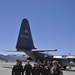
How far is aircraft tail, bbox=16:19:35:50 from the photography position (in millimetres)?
36644

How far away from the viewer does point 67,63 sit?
40875mm

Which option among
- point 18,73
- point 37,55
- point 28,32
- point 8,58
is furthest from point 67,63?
point 8,58

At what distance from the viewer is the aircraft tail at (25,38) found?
120ft

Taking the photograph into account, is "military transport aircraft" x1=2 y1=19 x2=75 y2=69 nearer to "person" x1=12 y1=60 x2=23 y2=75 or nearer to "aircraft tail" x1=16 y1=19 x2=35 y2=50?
"aircraft tail" x1=16 y1=19 x2=35 y2=50

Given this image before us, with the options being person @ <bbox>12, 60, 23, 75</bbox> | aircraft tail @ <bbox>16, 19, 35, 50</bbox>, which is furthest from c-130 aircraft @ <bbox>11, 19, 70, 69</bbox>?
person @ <bbox>12, 60, 23, 75</bbox>

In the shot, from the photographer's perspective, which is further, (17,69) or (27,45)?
(27,45)

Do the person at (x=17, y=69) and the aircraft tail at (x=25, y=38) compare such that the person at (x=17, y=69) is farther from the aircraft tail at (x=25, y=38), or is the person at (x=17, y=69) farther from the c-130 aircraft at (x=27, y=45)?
the aircraft tail at (x=25, y=38)

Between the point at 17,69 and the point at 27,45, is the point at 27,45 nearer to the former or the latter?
the point at 27,45

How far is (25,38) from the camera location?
38000mm

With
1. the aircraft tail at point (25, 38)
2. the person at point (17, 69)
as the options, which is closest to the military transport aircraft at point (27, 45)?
the aircraft tail at point (25, 38)

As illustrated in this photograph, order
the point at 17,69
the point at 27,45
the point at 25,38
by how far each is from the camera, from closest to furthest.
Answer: the point at 17,69, the point at 25,38, the point at 27,45

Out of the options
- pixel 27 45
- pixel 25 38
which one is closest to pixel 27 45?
pixel 27 45

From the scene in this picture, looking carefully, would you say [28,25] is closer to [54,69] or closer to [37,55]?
[37,55]

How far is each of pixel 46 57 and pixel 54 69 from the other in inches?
1221
